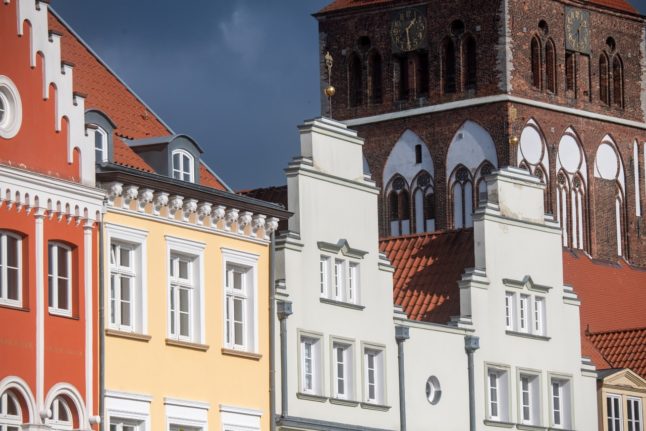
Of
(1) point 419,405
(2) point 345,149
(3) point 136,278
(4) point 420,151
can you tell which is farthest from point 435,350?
(4) point 420,151

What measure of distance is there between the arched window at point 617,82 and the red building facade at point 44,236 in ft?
157

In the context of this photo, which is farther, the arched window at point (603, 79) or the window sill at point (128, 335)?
the arched window at point (603, 79)

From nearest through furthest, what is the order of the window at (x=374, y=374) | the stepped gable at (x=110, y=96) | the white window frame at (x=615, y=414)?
the stepped gable at (x=110, y=96), the window at (x=374, y=374), the white window frame at (x=615, y=414)

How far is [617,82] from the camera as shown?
86688mm

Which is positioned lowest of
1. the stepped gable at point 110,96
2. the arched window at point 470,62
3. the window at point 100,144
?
the window at point 100,144

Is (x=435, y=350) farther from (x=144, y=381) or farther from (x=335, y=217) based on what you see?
(x=144, y=381)

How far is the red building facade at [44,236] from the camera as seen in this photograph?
38.3m

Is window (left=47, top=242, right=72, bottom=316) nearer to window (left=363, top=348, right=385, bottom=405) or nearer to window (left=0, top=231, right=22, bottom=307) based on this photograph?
window (left=0, top=231, right=22, bottom=307)

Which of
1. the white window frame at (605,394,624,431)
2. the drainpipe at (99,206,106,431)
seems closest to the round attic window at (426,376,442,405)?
the white window frame at (605,394,624,431)

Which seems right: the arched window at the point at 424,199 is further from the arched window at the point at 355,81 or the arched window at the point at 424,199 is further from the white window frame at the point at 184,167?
the white window frame at the point at 184,167

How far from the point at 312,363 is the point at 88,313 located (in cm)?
707

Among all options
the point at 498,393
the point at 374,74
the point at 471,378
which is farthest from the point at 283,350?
the point at 374,74

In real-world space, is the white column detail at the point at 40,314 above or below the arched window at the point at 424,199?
below

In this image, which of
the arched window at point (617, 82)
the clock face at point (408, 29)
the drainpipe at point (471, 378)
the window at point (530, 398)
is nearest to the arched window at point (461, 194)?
the clock face at point (408, 29)
